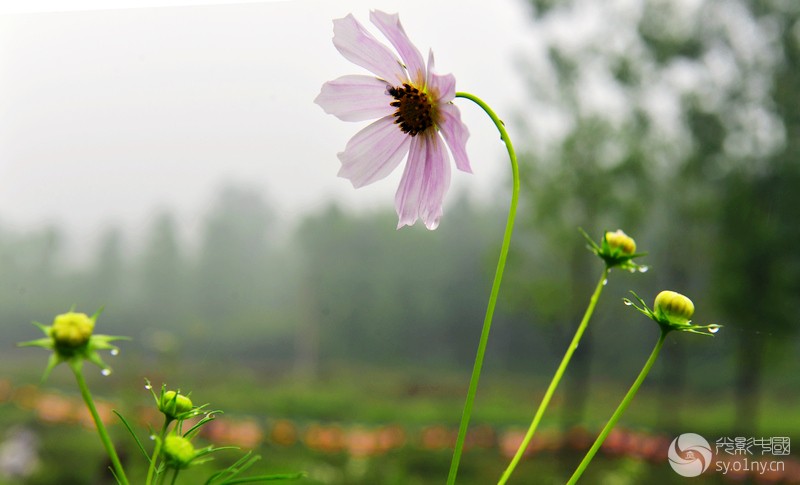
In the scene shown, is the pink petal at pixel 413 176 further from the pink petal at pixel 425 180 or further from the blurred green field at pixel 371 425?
the blurred green field at pixel 371 425

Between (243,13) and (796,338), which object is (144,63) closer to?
(243,13)

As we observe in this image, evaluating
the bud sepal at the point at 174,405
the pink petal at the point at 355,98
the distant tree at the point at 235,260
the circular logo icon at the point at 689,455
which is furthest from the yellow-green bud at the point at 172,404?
the distant tree at the point at 235,260

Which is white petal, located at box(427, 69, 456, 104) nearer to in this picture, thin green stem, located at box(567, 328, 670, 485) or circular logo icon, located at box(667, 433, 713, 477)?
thin green stem, located at box(567, 328, 670, 485)

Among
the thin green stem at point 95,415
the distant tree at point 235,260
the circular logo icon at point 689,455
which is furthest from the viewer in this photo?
the distant tree at point 235,260

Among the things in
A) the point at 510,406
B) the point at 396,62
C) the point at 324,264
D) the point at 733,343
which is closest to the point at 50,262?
the point at 324,264

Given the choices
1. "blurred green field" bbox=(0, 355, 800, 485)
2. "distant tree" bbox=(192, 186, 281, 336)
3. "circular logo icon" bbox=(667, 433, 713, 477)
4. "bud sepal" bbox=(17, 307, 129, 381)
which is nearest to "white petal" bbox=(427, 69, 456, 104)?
"bud sepal" bbox=(17, 307, 129, 381)
